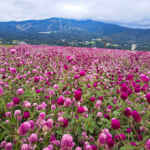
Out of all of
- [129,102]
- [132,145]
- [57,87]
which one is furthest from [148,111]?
[57,87]

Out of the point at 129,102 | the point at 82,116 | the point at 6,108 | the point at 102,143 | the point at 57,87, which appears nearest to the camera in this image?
the point at 102,143

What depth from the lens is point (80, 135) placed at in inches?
83.2

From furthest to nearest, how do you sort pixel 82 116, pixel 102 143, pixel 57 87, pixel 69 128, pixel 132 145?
1. pixel 57 87
2. pixel 82 116
3. pixel 69 128
4. pixel 132 145
5. pixel 102 143

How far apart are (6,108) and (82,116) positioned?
4.02 feet

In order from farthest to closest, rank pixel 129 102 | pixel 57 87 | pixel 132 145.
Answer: pixel 57 87 < pixel 129 102 < pixel 132 145

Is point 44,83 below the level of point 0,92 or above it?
below

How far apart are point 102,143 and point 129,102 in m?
1.60

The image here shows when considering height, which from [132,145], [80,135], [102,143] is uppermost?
[102,143]

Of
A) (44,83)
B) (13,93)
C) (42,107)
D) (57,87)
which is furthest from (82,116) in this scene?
(44,83)

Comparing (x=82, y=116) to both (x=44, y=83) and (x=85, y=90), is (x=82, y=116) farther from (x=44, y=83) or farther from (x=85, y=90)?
(x=44, y=83)

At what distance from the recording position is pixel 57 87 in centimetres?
319

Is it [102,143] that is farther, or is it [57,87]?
[57,87]

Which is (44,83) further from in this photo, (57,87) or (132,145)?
(132,145)

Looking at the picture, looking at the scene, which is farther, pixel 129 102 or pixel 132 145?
pixel 129 102
